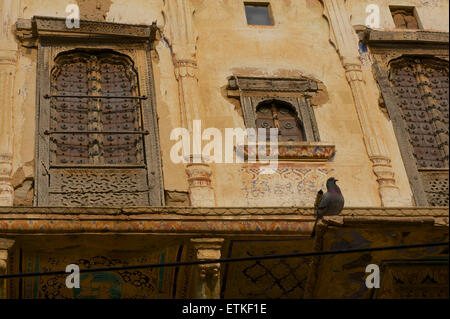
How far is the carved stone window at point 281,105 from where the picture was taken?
988 centimetres

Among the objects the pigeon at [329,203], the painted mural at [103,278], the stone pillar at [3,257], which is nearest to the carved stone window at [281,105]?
the pigeon at [329,203]

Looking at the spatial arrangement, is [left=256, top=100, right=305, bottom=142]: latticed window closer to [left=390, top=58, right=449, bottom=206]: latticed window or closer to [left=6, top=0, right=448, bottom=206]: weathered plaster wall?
[left=6, top=0, right=448, bottom=206]: weathered plaster wall

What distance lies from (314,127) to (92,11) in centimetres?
344

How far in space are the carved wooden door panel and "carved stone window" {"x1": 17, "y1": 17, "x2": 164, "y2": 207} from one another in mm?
11

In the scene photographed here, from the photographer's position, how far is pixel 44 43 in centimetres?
1005

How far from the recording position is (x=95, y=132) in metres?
9.27

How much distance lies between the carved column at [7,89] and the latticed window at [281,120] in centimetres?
310

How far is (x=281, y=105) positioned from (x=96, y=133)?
2.53 m

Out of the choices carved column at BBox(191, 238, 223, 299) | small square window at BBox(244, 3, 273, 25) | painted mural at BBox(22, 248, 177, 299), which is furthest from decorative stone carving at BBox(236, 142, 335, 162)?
small square window at BBox(244, 3, 273, 25)

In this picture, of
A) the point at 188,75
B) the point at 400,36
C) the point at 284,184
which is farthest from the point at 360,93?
the point at 188,75

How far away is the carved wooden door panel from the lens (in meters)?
8.81

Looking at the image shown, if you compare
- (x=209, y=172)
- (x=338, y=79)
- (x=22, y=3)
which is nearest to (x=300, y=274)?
(x=209, y=172)

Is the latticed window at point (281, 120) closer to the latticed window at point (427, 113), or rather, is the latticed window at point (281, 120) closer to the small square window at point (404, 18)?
the latticed window at point (427, 113)
